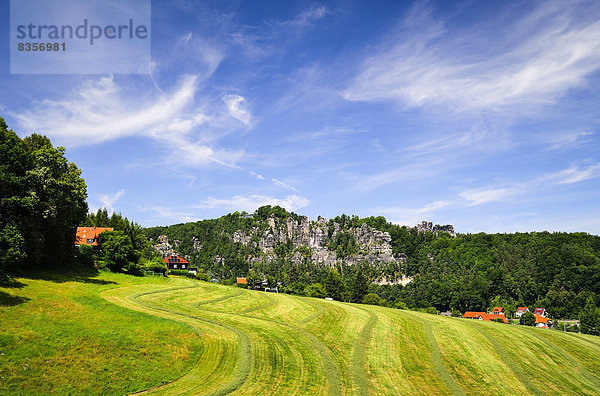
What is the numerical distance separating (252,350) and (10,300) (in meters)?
21.1

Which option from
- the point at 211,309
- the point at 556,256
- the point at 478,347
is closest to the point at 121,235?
the point at 211,309

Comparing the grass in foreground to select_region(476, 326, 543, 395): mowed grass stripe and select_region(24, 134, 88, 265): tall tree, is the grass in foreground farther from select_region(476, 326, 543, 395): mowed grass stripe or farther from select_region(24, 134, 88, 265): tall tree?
select_region(476, 326, 543, 395): mowed grass stripe

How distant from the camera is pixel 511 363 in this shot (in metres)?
35.1

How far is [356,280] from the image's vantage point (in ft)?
405

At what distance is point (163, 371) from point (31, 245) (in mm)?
29858

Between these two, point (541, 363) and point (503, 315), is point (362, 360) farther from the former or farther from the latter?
point (503, 315)

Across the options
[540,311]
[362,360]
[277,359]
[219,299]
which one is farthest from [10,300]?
[540,311]

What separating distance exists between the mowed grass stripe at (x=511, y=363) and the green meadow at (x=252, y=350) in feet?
0.52

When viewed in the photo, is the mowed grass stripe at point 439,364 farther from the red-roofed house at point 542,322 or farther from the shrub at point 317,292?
the red-roofed house at point 542,322

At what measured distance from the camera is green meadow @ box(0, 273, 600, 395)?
22297 millimetres

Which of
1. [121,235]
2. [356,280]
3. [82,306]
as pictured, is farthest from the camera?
[356,280]

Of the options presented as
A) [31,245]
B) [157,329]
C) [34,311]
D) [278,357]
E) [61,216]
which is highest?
[61,216]

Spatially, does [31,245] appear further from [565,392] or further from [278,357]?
[565,392]

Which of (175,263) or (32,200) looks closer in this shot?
(32,200)
